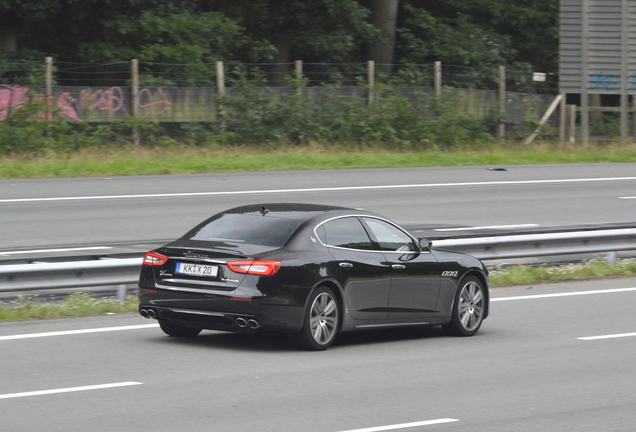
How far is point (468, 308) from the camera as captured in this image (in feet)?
35.4

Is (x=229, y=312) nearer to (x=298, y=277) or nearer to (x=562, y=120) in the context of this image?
(x=298, y=277)

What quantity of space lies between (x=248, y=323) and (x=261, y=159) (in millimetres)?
18637

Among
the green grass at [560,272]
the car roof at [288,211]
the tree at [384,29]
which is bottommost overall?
the green grass at [560,272]

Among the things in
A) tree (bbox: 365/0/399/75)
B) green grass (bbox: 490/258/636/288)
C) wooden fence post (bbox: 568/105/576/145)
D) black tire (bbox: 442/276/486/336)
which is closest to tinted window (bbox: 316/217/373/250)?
black tire (bbox: 442/276/486/336)

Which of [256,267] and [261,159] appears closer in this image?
[256,267]

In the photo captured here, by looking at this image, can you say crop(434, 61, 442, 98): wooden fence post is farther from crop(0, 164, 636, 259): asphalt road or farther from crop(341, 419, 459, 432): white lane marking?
crop(341, 419, 459, 432): white lane marking

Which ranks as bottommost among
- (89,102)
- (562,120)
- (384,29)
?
(562,120)

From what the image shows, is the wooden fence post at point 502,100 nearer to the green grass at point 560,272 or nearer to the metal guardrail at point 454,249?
the green grass at point 560,272

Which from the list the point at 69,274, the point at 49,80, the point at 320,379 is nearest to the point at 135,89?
the point at 49,80

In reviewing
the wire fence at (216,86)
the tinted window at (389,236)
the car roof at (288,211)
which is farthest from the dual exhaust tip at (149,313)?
the wire fence at (216,86)

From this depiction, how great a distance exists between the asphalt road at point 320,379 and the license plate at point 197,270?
695 millimetres

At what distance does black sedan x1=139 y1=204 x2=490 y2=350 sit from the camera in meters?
8.97

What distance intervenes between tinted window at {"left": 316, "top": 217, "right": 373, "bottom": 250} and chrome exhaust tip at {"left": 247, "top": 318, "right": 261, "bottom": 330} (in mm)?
1059

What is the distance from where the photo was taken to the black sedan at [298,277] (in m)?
8.97
